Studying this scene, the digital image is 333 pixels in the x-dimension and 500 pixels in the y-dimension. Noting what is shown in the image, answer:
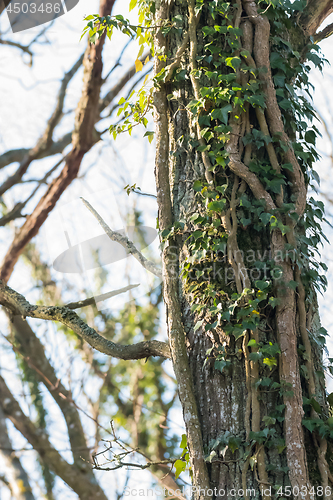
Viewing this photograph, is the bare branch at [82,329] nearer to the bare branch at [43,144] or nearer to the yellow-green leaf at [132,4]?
the yellow-green leaf at [132,4]

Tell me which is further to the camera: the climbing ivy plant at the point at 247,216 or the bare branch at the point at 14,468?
the bare branch at the point at 14,468

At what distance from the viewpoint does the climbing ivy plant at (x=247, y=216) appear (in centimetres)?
142

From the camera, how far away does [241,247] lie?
1599mm

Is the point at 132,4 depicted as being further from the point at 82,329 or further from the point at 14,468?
the point at 14,468

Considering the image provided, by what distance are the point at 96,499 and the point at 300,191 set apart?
453cm

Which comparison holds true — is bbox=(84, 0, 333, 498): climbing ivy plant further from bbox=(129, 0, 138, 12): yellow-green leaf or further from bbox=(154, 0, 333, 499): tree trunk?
bbox=(129, 0, 138, 12): yellow-green leaf

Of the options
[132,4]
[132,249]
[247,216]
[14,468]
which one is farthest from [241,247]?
[14,468]

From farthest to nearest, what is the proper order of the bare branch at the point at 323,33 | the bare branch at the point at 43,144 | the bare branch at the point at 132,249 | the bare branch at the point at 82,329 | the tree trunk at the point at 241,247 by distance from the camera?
the bare branch at the point at 43,144 → the bare branch at the point at 132,249 → the bare branch at the point at 323,33 → the bare branch at the point at 82,329 → the tree trunk at the point at 241,247

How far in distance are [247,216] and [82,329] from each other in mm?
965

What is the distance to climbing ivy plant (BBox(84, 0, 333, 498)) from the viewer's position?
1419mm

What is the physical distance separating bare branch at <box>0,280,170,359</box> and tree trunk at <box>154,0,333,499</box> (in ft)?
0.84

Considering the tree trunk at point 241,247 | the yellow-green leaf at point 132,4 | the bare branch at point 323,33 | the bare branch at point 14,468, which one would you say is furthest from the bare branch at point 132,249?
the bare branch at point 14,468

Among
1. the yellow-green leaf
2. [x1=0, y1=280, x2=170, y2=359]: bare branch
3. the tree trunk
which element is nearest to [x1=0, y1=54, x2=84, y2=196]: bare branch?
[x1=0, y1=280, x2=170, y2=359]: bare branch

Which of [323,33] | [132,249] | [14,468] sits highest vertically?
[323,33]
